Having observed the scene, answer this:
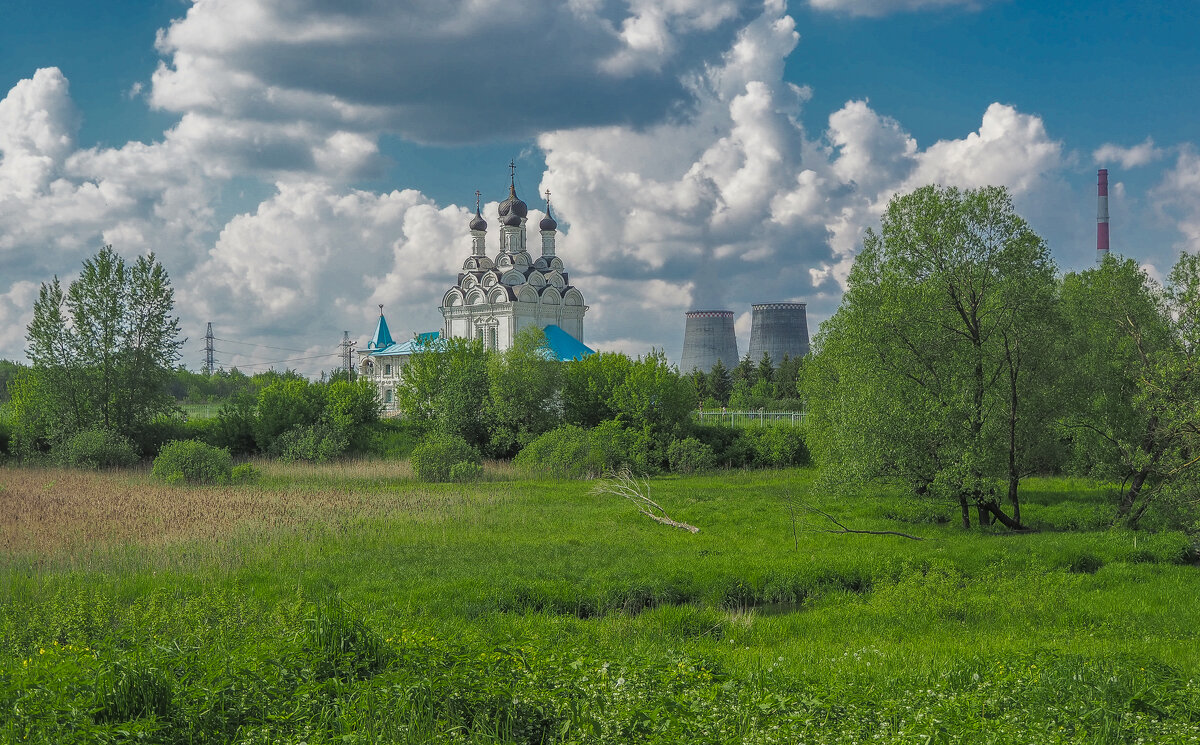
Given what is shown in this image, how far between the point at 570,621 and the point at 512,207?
65576 millimetres

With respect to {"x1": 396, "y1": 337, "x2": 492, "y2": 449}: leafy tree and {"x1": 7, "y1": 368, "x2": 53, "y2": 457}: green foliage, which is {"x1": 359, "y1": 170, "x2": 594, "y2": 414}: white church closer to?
{"x1": 396, "y1": 337, "x2": 492, "y2": 449}: leafy tree

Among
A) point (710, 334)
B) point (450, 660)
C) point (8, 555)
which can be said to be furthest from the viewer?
point (710, 334)

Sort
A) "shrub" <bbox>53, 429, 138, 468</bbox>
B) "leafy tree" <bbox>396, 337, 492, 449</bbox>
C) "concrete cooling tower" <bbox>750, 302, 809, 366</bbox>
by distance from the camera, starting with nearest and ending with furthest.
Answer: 1. "shrub" <bbox>53, 429, 138, 468</bbox>
2. "leafy tree" <bbox>396, 337, 492, 449</bbox>
3. "concrete cooling tower" <bbox>750, 302, 809, 366</bbox>

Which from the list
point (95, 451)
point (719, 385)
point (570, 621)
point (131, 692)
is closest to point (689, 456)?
point (95, 451)

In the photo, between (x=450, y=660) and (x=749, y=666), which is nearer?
(x=450, y=660)

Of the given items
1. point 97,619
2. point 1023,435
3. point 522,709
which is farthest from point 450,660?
point 1023,435

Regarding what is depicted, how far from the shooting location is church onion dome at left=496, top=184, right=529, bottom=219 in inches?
2894

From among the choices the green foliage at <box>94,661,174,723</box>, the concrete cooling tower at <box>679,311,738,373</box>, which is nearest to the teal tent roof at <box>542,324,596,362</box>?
the concrete cooling tower at <box>679,311,738,373</box>

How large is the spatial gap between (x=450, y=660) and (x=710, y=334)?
87142 mm

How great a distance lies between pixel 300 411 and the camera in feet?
118

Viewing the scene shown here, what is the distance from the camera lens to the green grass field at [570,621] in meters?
6.18

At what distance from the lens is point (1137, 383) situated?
18484 mm

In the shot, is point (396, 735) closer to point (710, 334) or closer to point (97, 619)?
point (97, 619)

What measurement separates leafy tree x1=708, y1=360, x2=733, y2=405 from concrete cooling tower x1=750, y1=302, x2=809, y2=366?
12.2m
